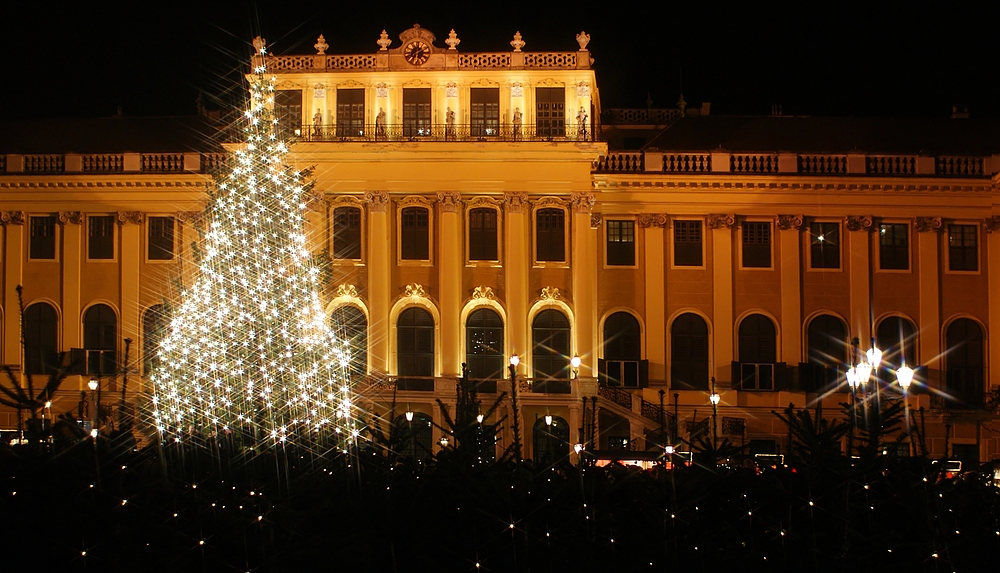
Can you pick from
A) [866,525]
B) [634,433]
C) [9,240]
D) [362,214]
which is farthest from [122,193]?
[866,525]

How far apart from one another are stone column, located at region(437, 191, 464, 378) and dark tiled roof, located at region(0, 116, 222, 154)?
1094cm

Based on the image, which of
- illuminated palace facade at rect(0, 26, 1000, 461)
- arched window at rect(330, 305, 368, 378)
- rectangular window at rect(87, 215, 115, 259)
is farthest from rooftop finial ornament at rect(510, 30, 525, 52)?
rectangular window at rect(87, 215, 115, 259)

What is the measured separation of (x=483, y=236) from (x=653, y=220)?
612 centimetres

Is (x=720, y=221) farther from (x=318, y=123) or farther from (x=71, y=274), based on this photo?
(x=71, y=274)

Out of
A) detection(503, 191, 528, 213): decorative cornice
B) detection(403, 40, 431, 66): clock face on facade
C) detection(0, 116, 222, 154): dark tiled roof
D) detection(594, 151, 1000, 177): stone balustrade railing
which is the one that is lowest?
detection(503, 191, 528, 213): decorative cornice

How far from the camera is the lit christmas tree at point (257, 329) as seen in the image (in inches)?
800

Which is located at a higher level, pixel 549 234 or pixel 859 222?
pixel 859 222

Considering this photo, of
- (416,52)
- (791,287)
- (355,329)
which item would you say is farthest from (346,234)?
(791,287)

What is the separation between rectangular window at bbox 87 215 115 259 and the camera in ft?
143

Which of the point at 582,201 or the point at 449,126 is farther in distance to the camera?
the point at 449,126

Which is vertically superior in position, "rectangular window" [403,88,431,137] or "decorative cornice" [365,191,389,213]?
"rectangular window" [403,88,431,137]

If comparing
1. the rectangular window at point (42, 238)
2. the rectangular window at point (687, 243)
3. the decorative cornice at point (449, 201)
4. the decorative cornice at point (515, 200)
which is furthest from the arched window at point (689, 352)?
the rectangular window at point (42, 238)

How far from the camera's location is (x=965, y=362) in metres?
41.8

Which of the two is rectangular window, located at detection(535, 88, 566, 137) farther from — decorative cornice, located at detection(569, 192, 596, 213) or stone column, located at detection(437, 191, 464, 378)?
stone column, located at detection(437, 191, 464, 378)
